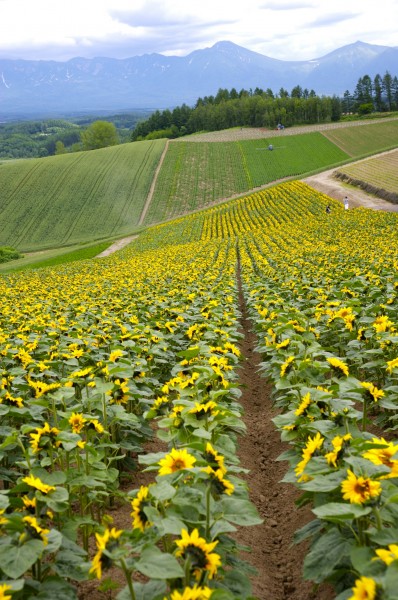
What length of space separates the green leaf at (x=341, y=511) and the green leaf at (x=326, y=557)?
1.06 ft

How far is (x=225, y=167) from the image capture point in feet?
237

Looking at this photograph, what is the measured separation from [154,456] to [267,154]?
7658 cm

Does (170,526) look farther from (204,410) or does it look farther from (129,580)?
(204,410)

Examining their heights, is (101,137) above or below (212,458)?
above

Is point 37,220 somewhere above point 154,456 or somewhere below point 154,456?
below

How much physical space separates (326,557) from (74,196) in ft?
222

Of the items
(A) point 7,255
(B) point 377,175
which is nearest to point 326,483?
(A) point 7,255

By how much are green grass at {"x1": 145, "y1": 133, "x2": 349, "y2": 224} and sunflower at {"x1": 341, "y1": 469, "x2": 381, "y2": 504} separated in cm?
5630

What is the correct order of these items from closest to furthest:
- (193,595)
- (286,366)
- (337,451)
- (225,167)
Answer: (193,595)
(337,451)
(286,366)
(225,167)

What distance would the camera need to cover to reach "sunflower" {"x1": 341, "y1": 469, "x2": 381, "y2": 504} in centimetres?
263

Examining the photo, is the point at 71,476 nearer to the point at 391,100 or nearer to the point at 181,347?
the point at 181,347

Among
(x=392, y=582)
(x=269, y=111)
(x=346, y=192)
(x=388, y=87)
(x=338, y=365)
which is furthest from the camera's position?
(x=388, y=87)

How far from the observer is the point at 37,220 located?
6175cm

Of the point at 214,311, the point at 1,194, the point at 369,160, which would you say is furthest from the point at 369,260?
the point at 1,194
